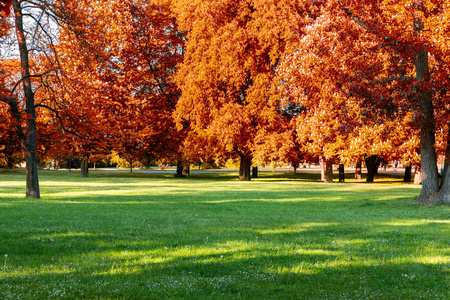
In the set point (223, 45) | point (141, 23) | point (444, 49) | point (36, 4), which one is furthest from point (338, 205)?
point (141, 23)

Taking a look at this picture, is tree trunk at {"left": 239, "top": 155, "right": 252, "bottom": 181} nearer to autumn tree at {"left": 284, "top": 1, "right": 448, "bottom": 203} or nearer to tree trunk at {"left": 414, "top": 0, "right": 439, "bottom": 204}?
autumn tree at {"left": 284, "top": 1, "right": 448, "bottom": 203}

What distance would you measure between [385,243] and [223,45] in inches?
1085

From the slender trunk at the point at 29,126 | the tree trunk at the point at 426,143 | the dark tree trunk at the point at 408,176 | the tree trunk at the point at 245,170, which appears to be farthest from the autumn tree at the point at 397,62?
the dark tree trunk at the point at 408,176

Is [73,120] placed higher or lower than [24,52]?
lower

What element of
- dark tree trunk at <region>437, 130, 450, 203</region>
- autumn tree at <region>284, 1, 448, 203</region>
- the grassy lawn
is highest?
autumn tree at <region>284, 1, 448, 203</region>

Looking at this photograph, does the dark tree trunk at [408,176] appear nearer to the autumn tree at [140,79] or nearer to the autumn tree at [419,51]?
the autumn tree at [140,79]

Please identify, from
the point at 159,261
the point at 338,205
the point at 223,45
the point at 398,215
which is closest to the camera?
the point at 159,261

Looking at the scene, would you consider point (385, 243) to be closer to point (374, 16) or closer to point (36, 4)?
point (374, 16)

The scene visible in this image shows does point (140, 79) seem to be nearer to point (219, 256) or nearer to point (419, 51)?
point (419, 51)

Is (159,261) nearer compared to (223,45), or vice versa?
(159,261)

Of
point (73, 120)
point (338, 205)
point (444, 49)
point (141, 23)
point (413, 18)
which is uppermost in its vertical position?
point (141, 23)

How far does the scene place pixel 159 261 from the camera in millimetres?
7207

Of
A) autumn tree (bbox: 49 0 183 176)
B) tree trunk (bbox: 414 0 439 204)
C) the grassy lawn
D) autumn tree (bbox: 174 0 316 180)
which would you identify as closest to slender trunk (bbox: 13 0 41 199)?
the grassy lawn

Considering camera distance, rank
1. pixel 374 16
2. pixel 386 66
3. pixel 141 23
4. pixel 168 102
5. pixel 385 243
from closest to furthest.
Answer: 1. pixel 385 243
2. pixel 374 16
3. pixel 386 66
4. pixel 141 23
5. pixel 168 102
